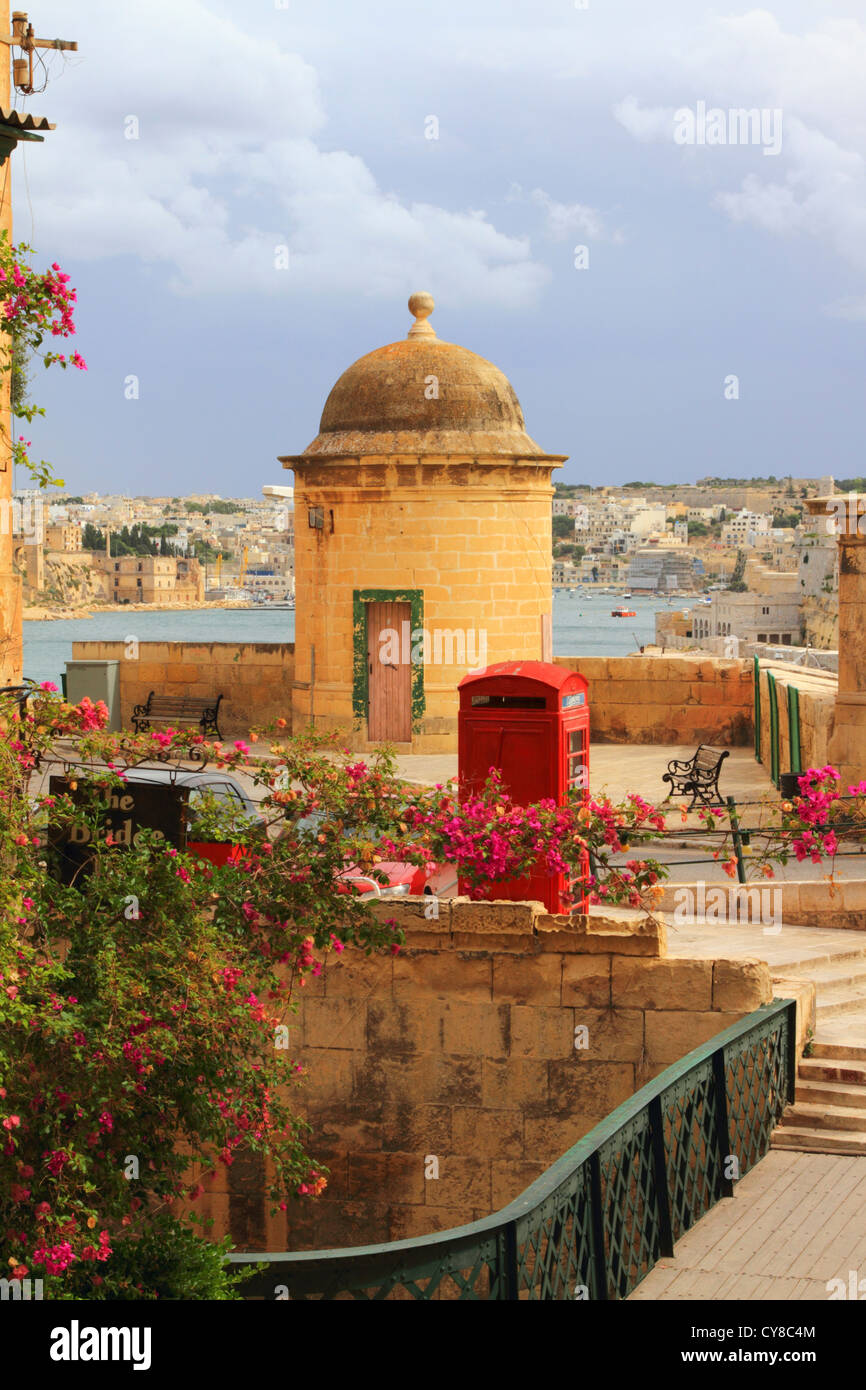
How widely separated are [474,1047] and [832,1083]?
7.36 feet

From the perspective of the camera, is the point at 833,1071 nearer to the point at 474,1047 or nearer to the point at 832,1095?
the point at 832,1095

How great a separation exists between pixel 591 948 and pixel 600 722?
43.7 feet

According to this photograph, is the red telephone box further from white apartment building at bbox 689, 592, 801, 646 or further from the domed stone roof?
white apartment building at bbox 689, 592, 801, 646

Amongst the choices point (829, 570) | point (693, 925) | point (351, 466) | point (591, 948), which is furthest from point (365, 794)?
point (829, 570)

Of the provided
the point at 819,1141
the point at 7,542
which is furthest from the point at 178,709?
the point at 819,1141

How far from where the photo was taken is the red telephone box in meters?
11.6

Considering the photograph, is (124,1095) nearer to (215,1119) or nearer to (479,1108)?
(215,1119)

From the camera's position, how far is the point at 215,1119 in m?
8.16

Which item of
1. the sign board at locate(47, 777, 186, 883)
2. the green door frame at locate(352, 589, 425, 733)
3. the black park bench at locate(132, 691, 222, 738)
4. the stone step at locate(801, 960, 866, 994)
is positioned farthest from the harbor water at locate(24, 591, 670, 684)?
the sign board at locate(47, 777, 186, 883)

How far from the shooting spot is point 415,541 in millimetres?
22344

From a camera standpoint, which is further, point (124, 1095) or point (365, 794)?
point (365, 794)

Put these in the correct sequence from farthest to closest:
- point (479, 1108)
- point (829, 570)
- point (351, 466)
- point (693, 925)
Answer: point (829, 570), point (351, 466), point (693, 925), point (479, 1108)

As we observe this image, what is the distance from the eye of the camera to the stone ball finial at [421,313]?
23.5 meters

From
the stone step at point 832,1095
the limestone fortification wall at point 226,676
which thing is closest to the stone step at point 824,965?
the stone step at point 832,1095
